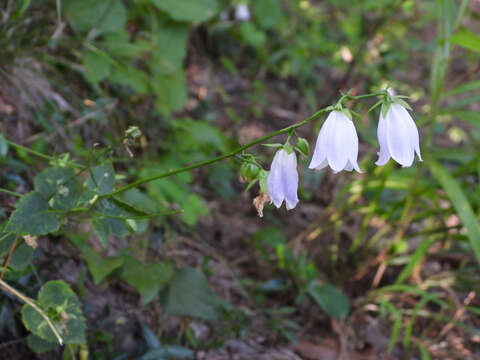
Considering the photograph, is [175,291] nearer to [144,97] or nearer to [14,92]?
[14,92]

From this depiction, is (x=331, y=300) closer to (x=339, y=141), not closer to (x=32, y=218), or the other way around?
(x=339, y=141)

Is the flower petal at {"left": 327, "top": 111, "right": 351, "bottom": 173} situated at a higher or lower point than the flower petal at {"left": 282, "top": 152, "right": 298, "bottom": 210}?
higher

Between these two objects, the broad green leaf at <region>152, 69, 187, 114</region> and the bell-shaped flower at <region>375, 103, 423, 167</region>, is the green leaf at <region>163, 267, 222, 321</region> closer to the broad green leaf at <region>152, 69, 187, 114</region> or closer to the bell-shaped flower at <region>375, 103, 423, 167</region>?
the bell-shaped flower at <region>375, 103, 423, 167</region>

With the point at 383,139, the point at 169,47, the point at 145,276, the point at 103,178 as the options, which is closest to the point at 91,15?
the point at 169,47

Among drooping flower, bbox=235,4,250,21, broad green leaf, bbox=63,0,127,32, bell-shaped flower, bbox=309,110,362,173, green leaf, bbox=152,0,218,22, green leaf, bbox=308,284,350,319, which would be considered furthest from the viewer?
drooping flower, bbox=235,4,250,21

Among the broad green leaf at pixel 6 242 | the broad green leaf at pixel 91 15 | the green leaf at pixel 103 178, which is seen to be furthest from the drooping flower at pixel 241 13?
the broad green leaf at pixel 6 242

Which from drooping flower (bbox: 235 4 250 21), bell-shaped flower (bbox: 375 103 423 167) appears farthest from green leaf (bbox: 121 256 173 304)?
drooping flower (bbox: 235 4 250 21)

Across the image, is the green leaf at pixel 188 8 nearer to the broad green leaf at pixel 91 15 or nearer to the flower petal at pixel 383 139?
the broad green leaf at pixel 91 15
